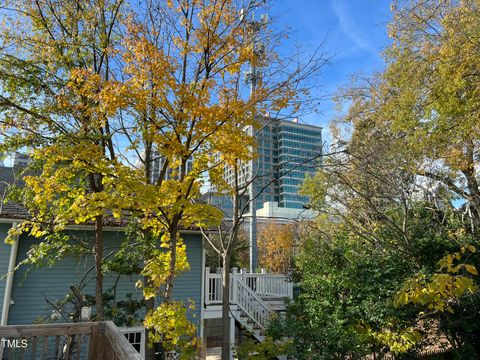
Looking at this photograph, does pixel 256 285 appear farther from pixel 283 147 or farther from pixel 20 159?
pixel 20 159

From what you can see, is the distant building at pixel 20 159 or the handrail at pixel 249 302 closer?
the distant building at pixel 20 159

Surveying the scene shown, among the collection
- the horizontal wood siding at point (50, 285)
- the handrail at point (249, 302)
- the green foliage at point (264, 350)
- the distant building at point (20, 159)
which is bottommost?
the green foliage at point (264, 350)

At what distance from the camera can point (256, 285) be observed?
11156 millimetres

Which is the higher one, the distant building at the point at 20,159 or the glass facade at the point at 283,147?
the glass facade at the point at 283,147

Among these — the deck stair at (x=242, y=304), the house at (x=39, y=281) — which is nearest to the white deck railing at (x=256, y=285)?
the deck stair at (x=242, y=304)

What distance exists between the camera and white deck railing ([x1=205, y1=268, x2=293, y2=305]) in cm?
966

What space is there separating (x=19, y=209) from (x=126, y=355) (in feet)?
24.8

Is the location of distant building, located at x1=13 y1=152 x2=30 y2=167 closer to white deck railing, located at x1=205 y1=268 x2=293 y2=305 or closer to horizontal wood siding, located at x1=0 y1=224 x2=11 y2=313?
horizontal wood siding, located at x1=0 y1=224 x2=11 y2=313

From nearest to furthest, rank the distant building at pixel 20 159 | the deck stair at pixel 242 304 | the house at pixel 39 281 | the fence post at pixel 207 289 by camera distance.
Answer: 1. the distant building at pixel 20 159
2. the house at pixel 39 281
3. the fence post at pixel 207 289
4. the deck stair at pixel 242 304

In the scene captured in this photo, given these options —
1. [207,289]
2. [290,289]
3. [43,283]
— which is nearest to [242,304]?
[207,289]

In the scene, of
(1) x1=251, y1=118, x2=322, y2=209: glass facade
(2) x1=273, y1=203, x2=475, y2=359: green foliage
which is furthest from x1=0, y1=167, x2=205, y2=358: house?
(1) x1=251, y1=118, x2=322, y2=209: glass facade

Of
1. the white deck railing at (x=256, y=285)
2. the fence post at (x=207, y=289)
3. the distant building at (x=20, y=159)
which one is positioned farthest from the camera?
the white deck railing at (x=256, y=285)

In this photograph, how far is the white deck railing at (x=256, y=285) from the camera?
9664mm

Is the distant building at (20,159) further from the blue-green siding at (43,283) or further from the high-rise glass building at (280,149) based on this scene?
the high-rise glass building at (280,149)
